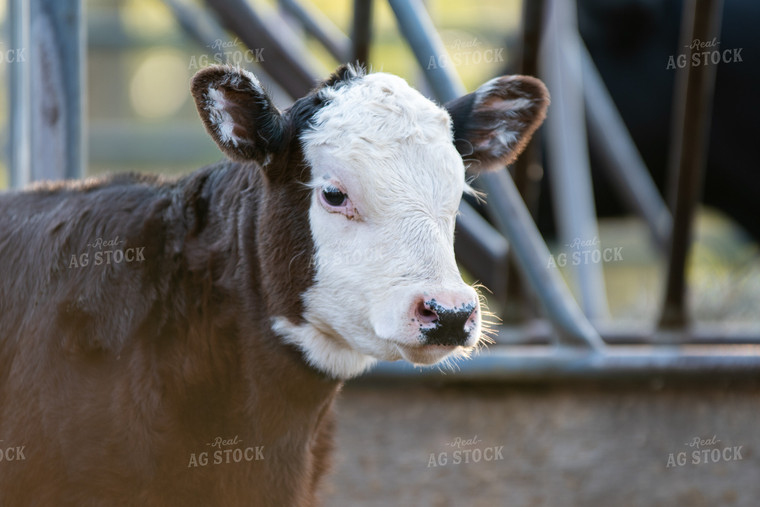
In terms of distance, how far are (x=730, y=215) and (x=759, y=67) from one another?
1.28m

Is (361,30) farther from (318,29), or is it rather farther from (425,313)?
(425,313)

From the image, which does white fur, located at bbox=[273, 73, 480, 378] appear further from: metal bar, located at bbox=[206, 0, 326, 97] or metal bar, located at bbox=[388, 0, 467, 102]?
metal bar, located at bbox=[206, 0, 326, 97]

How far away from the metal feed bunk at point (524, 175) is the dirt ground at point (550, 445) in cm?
16

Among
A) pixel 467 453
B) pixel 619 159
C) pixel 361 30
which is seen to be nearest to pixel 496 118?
pixel 361 30

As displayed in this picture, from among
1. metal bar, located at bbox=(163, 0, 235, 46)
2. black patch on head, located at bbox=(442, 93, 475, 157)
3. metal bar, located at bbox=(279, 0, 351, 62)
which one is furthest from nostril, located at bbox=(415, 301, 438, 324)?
metal bar, located at bbox=(163, 0, 235, 46)

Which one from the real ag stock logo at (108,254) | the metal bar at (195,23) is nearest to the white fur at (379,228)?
the real ag stock logo at (108,254)

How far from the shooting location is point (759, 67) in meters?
8.32

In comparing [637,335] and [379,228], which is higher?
[379,228]

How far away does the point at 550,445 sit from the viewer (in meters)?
4.48

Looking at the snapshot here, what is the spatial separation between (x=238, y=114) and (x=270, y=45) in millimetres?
2227

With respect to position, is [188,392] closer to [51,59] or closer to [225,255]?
[225,255]

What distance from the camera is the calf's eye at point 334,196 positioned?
8.75 ft

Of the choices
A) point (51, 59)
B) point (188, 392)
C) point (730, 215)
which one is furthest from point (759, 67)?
point (188, 392)

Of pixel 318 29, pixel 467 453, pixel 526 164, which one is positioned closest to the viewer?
pixel 467 453
